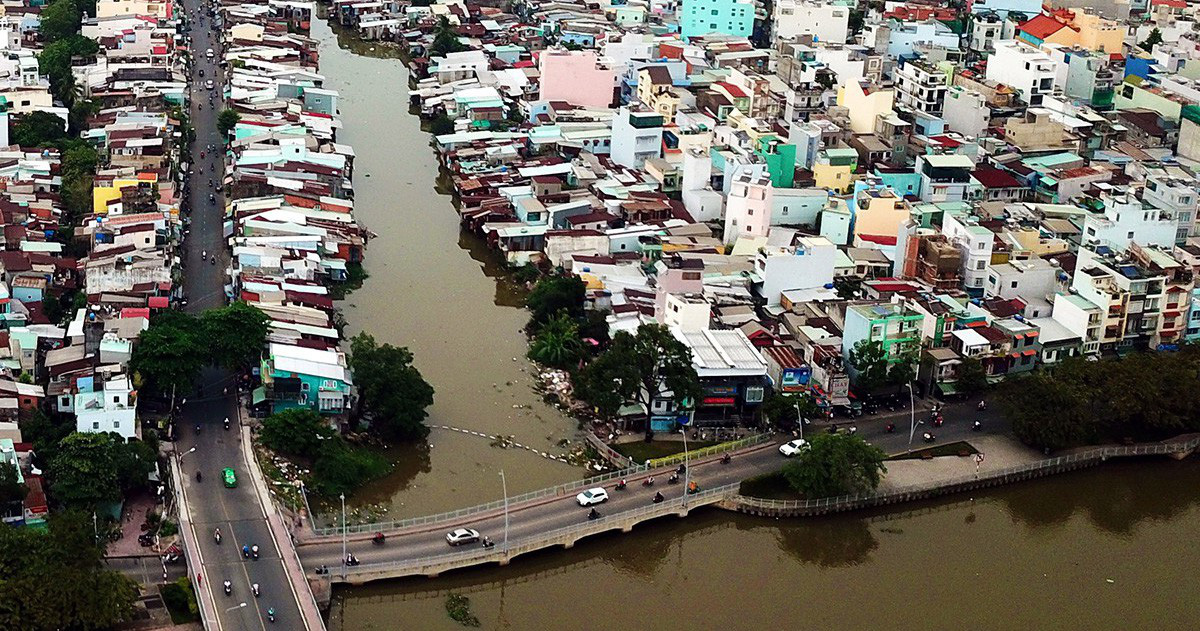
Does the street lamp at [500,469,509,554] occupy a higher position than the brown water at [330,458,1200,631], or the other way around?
the street lamp at [500,469,509,554]

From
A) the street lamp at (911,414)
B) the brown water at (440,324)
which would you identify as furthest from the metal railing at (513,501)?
the street lamp at (911,414)

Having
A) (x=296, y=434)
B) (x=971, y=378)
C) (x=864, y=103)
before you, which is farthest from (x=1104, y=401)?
(x=864, y=103)

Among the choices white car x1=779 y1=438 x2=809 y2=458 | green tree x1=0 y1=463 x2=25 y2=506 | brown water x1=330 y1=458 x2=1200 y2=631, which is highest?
green tree x1=0 y1=463 x2=25 y2=506

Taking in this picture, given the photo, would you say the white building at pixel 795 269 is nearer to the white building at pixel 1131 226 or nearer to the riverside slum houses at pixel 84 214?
the white building at pixel 1131 226

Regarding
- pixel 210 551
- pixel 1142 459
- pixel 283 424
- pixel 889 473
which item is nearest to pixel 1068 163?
pixel 1142 459

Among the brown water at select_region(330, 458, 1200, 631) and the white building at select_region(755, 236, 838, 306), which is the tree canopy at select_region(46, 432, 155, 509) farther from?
the white building at select_region(755, 236, 838, 306)

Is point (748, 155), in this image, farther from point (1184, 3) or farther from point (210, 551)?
point (1184, 3)

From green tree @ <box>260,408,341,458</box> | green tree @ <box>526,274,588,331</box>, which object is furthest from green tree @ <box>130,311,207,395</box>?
green tree @ <box>526,274,588,331</box>
